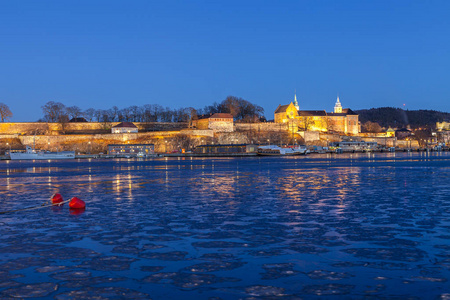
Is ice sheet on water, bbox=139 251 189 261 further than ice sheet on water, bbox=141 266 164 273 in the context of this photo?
Yes

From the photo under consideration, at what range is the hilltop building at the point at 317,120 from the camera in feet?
469

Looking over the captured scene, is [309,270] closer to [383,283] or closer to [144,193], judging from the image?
[383,283]

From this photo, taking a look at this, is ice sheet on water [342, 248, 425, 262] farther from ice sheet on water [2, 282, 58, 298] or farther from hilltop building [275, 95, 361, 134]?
hilltop building [275, 95, 361, 134]

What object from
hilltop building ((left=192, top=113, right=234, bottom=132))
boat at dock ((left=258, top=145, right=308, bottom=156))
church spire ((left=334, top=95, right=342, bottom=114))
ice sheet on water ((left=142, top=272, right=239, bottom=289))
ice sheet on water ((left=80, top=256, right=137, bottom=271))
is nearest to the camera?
ice sheet on water ((left=142, top=272, right=239, bottom=289))

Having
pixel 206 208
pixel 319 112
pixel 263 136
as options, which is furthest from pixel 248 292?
pixel 319 112

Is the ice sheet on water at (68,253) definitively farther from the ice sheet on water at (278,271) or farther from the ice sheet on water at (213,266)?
the ice sheet on water at (278,271)

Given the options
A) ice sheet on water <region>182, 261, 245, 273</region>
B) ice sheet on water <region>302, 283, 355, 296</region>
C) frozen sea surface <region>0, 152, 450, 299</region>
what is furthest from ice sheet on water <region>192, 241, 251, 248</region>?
ice sheet on water <region>302, 283, 355, 296</region>

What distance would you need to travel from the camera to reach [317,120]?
14588cm

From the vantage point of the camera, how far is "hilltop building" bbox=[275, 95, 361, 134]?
143 meters

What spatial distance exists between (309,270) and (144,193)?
1382 centimetres

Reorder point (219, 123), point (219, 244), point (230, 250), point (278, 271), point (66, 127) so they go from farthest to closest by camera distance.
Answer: point (66, 127) → point (219, 123) → point (219, 244) → point (230, 250) → point (278, 271)

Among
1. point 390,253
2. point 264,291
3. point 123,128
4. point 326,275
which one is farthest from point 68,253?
point 123,128

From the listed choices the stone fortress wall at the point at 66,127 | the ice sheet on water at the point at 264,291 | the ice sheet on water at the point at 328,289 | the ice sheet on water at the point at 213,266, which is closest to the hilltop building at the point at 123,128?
the stone fortress wall at the point at 66,127

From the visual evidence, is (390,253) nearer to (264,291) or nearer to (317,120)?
(264,291)
